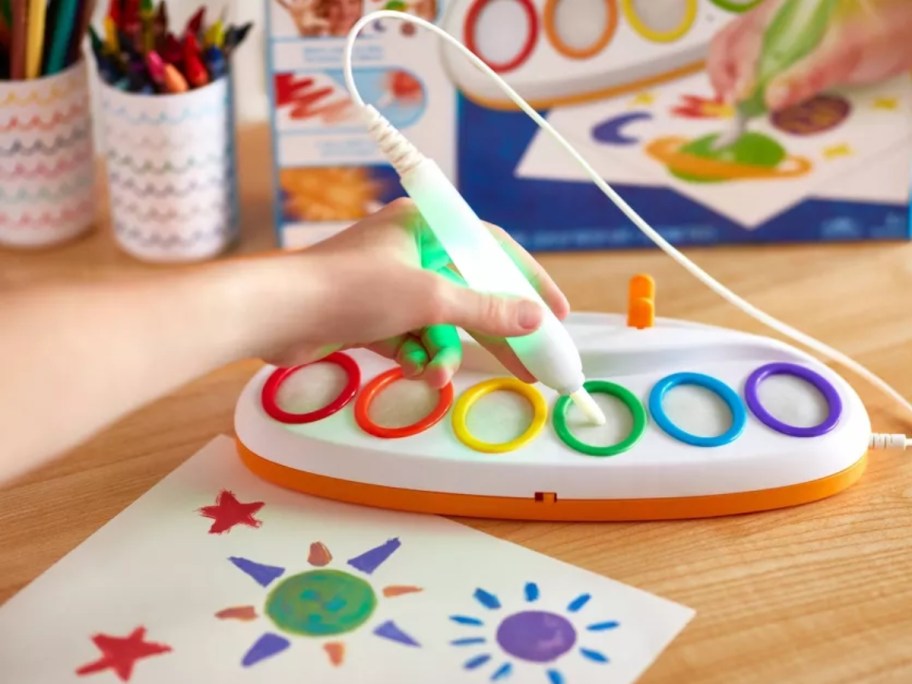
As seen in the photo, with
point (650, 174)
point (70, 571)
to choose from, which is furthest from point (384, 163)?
point (70, 571)

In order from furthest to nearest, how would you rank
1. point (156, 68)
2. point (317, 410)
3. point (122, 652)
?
1. point (156, 68)
2. point (317, 410)
3. point (122, 652)

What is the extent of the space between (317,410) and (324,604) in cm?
11

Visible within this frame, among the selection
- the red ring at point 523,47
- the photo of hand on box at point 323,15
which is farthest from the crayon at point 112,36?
the red ring at point 523,47

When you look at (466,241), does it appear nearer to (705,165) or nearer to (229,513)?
(229,513)

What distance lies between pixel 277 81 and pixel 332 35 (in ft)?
0.14

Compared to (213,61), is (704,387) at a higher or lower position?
lower

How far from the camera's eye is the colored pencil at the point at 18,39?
2.43 feet

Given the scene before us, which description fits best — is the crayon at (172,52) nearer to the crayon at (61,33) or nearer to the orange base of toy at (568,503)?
the crayon at (61,33)

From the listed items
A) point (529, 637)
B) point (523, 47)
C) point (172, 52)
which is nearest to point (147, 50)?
point (172, 52)

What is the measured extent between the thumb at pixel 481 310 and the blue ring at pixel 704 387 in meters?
0.09

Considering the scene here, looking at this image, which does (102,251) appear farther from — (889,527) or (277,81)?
(889,527)

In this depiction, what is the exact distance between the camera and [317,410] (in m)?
0.60

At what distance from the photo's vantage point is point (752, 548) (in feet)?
1.84

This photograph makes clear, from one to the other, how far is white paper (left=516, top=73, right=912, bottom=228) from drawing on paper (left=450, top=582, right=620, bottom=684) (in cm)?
34
